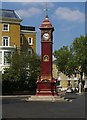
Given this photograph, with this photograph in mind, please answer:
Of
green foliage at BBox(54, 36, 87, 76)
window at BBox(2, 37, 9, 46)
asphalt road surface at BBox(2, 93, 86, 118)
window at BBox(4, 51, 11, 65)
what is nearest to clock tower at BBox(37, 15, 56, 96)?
asphalt road surface at BBox(2, 93, 86, 118)

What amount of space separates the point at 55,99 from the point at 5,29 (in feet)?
115

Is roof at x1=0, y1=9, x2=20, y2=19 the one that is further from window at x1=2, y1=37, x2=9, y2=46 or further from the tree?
the tree

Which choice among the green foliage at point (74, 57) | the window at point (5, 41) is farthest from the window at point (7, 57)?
the green foliage at point (74, 57)

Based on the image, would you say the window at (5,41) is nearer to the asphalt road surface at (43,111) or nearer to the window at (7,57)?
the window at (7,57)

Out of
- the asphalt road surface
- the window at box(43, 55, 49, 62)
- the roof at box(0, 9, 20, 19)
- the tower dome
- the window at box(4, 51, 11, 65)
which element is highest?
the roof at box(0, 9, 20, 19)

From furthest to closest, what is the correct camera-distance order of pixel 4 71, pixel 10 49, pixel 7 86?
pixel 10 49, pixel 4 71, pixel 7 86

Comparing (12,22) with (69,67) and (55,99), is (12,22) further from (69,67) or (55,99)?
(55,99)

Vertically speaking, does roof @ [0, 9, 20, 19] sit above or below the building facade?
above

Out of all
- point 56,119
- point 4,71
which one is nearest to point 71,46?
point 4,71

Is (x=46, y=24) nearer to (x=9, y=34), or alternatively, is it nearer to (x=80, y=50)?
(x=9, y=34)

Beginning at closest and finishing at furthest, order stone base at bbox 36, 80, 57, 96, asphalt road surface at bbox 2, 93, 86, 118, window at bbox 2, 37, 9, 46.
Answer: asphalt road surface at bbox 2, 93, 86, 118, stone base at bbox 36, 80, 57, 96, window at bbox 2, 37, 9, 46

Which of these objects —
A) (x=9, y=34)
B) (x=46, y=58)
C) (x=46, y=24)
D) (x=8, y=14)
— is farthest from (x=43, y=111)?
(x=8, y=14)

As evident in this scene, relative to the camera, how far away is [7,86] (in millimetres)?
57469

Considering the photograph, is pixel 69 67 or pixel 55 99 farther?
pixel 69 67
